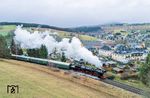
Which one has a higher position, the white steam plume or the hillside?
the hillside

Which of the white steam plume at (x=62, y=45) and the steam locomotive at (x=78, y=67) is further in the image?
the white steam plume at (x=62, y=45)

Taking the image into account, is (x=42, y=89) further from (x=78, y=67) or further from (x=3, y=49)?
(x=3, y=49)

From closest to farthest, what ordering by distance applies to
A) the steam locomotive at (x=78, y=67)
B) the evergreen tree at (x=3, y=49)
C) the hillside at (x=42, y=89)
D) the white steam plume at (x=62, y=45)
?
the hillside at (x=42, y=89) → the steam locomotive at (x=78, y=67) → the evergreen tree at (x=3, y=49) → the white steam plume at (x=62, y=45)

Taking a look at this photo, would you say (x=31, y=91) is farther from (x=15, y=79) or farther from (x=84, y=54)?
(x=84, y=54)

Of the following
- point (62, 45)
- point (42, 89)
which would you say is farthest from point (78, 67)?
point (62, 45)

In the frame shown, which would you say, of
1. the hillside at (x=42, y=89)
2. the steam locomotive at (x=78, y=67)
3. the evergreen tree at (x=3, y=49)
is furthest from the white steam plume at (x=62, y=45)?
the hillside at (x=42, y=89)

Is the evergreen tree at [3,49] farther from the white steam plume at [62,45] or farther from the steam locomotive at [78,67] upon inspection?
the white steam plume at [62,45]

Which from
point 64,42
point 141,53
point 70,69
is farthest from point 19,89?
point 141,53

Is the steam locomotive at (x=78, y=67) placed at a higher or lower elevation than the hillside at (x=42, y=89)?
lower

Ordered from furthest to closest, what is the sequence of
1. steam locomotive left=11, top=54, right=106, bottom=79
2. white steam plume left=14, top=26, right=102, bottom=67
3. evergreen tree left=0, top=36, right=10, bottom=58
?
1. white steam plume left=14, top=26, right=102, bottom=67
2. evergreen tree left=0, top=36, right=10, bottom=58
3. steam locomotive left=11, top=54, right=106, bottom=79

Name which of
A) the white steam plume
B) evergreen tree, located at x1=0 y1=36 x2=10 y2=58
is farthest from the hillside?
the white steam plume

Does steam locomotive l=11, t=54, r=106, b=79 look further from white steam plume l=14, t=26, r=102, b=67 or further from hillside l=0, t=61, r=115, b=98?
white steam plume l=14, t=26, r=102, b=67
